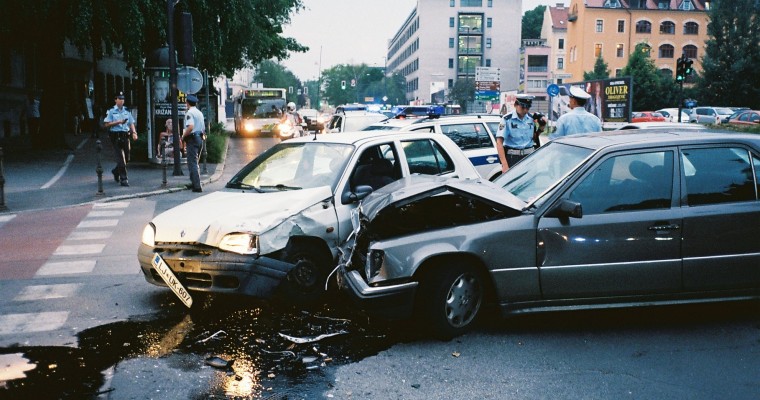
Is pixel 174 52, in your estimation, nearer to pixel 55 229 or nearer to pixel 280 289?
pixel 55 229

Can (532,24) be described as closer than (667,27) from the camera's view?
No

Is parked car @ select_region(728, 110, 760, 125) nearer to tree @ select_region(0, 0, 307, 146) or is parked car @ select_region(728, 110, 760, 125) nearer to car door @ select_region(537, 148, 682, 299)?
tree @ select_region(0, 0, 307, 146)

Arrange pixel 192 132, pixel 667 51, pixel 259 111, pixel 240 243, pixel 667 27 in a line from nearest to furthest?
pixel 240 243 → pixel 192 132 → pixel 259 111 → pixel 667 27 → pixel 667 51

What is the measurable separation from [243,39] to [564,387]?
2099cm

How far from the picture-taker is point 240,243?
6.01 m

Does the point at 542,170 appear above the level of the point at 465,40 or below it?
below

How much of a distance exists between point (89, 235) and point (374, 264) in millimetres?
6541

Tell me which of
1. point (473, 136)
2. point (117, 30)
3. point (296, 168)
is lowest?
point (296, 168)

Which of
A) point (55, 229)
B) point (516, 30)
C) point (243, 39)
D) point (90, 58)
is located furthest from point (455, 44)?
point (55, 229)

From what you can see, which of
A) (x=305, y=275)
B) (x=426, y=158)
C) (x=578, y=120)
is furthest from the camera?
(x=578, y=120)

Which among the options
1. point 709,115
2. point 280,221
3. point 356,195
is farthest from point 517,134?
point 709,115

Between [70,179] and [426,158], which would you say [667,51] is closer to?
[70,179]

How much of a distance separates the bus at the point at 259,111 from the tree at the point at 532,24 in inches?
4246

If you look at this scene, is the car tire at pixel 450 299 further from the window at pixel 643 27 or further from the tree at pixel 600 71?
the window at pixel 643 27
